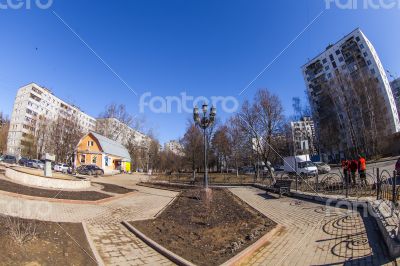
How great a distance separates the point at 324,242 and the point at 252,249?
1.79 metres

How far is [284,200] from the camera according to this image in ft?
43.2

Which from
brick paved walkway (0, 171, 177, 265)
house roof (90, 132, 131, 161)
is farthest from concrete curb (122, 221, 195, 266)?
house roof (90, 132, 131, 161)

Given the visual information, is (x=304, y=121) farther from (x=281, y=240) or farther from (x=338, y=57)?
(x=281, y=240)

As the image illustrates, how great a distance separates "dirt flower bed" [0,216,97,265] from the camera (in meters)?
4.91

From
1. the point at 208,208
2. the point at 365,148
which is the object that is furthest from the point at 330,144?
the point at 208,208

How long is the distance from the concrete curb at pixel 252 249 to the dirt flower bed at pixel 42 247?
2971 mm

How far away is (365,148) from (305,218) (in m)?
33.7

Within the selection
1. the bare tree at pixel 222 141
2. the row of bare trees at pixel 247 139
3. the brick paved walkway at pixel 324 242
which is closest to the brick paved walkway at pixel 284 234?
the brick paved walkway at pixel 324 242

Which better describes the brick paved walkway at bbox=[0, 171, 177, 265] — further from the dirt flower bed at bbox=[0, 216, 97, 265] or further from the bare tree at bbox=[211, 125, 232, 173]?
the bare tree at bbox=[211, 125, 232, 173]

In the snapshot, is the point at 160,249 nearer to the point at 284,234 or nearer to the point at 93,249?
the point at 93,249

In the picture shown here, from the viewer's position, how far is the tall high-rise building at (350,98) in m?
36.3

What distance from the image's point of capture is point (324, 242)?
21.8 ft

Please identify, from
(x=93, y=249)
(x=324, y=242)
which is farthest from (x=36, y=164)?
(x=324, y=242)

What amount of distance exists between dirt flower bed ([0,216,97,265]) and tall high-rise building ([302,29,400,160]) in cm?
3853
